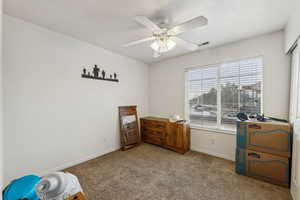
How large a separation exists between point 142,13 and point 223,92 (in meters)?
2.44

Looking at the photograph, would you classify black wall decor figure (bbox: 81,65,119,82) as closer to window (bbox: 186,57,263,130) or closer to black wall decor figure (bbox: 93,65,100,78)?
black wall decor figure (bbox: 93,65,100,78)

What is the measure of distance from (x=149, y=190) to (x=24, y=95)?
2510 millimetres

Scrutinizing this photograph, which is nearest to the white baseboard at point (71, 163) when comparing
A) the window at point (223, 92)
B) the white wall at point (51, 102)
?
the white wall at point (51, 102)

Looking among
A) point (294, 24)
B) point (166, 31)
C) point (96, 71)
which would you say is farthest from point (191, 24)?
point (96, 71)

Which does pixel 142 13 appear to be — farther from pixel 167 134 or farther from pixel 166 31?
pixel 167 134

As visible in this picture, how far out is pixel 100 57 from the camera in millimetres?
3070

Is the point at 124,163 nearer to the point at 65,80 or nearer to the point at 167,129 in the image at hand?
the point at 167,129

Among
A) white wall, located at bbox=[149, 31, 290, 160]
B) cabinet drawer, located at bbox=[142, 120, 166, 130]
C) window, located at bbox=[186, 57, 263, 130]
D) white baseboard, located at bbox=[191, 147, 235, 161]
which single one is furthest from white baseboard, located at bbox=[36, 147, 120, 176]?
window, located at bbox=[186, 57, 263, 130]

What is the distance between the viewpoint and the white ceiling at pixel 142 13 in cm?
169

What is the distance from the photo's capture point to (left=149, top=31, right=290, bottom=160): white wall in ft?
7.65

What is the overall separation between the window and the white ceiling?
26.9 inches

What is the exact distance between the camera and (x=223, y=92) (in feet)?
9.86

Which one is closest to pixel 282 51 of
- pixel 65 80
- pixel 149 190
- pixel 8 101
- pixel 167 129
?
pixel 167 129

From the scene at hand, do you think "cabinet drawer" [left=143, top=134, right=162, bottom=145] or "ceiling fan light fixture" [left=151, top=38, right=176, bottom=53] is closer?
"ceiling fan light fixture" [left=151, top=38, right=176, bottom=53]
